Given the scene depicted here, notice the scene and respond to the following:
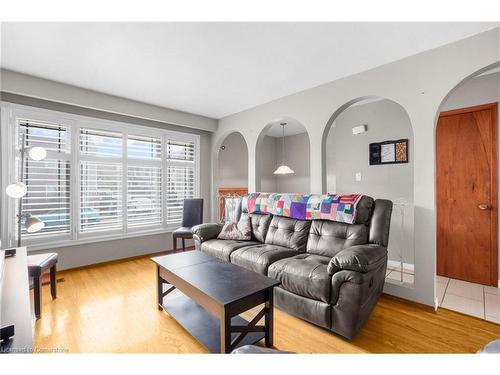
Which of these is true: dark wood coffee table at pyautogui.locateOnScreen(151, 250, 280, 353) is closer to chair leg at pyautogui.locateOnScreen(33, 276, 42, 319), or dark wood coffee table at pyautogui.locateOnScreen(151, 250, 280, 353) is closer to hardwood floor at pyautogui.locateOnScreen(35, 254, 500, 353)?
hardwood floor at pyautogui.locateOnScreen(35, 254, 500, 353)

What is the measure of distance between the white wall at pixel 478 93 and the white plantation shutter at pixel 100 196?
15.2ft

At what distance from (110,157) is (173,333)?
114 inches

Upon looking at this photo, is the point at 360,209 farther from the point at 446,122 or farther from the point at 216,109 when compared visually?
the point at 216,109

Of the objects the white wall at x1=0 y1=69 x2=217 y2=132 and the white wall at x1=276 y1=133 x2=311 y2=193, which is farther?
the white wall at x1=276 y1=133 x2=311 y2=193

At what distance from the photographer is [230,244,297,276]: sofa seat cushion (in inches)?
94.0

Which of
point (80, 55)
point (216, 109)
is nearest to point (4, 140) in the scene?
point (80, 55)

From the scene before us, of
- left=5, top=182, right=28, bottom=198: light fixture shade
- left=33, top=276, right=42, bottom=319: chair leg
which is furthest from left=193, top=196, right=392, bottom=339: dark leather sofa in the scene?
left=5, top=182, right=28, bottom=198: light fixture shade

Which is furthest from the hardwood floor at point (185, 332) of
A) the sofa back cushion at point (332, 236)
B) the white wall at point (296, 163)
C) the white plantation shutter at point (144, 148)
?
the white wall at point (296, 163)

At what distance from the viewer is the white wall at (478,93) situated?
2760mm

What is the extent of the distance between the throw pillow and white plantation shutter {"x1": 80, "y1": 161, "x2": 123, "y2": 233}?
179cm

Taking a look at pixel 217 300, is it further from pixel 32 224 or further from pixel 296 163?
pixel 296 163

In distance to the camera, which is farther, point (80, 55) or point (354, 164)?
point (354, 164)

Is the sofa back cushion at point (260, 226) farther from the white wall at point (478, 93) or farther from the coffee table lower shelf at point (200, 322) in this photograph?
the white wall at point (478, 93)
